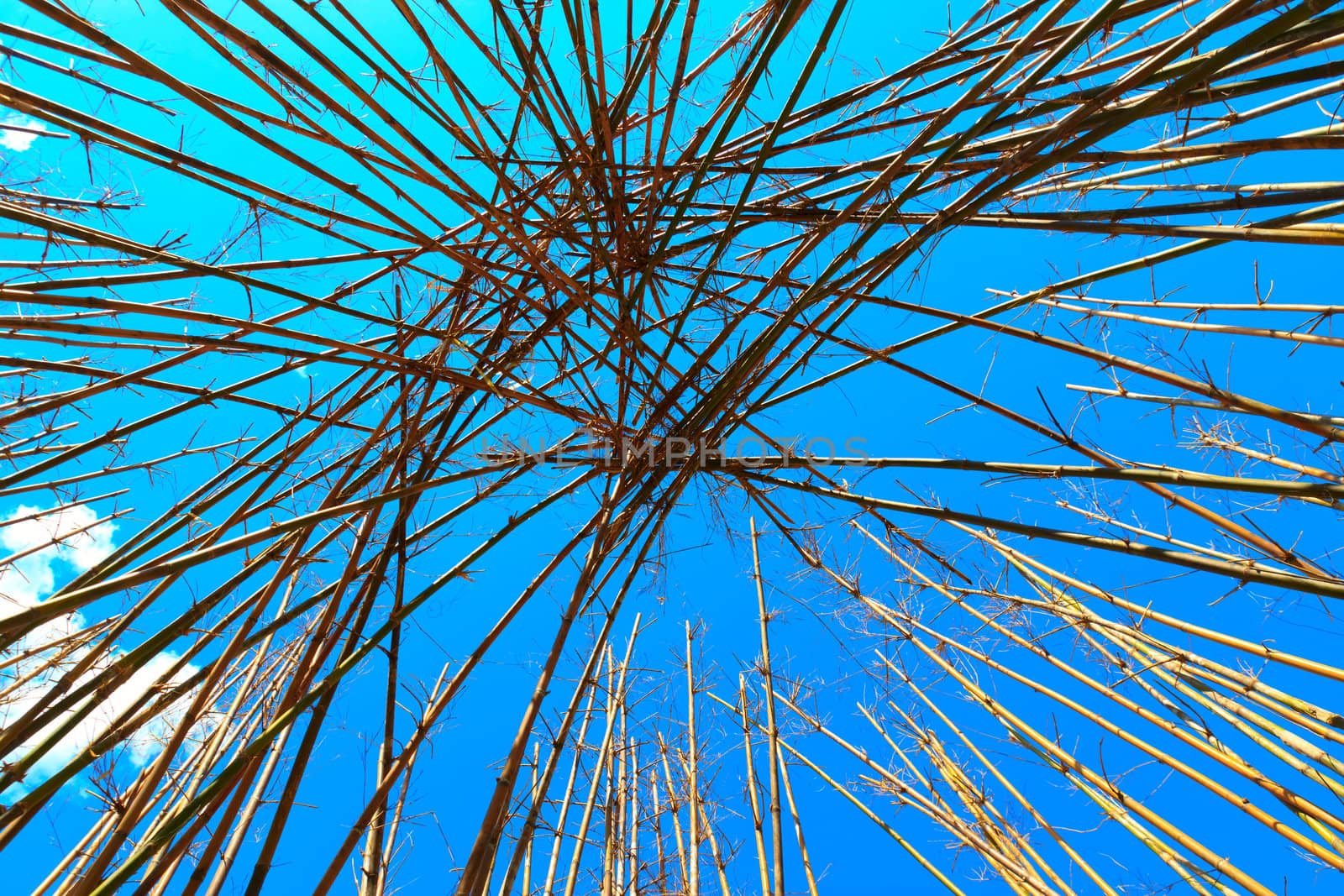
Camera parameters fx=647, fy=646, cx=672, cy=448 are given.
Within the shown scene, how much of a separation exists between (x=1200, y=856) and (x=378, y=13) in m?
3.71

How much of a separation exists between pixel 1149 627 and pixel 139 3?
183 inches

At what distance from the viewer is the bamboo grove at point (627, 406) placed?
47.8 inches

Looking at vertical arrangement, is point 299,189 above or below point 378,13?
below

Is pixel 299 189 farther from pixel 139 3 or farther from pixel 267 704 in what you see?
pixel 267 704

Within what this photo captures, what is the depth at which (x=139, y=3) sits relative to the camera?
1517mm

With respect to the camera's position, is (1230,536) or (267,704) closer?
(267,704)

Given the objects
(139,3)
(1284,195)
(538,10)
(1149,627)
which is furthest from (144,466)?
(1149,627)

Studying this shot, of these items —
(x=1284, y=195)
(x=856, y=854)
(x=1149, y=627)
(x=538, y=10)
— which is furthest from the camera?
(x=856, y=854)

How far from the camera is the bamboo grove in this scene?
1.21 m

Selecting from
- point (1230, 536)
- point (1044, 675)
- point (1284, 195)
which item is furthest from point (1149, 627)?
point (1284, 195)

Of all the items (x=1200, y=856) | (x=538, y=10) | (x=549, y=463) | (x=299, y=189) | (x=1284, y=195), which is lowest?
(x=1200, y=856)

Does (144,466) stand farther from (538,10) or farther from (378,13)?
(538,10)

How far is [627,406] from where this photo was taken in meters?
1.78

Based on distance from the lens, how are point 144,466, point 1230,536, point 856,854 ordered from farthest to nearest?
point 856,854 → point 144,466 → point 1230,536
